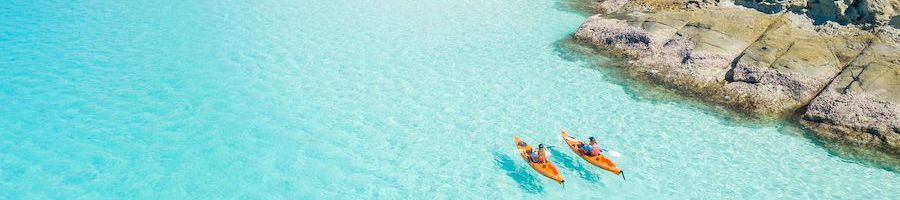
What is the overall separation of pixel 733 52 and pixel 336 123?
14.2 metres

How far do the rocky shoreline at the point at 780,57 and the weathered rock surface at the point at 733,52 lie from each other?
0.11 feet

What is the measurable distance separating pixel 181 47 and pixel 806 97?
21635 millimetres

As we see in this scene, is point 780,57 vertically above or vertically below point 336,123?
above

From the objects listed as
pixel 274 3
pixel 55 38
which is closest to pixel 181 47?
pixel 55 38

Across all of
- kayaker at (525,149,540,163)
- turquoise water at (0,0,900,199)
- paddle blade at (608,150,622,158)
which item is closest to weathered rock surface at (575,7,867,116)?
turquoise water at (0,0,900,199)

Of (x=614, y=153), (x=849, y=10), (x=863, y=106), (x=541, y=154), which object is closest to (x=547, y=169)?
(x=541, y=154)

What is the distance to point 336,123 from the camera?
17.4 m

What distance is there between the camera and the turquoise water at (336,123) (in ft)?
Result: 47.4

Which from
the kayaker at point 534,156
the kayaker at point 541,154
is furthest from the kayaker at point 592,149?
the kayaker at point 534,156

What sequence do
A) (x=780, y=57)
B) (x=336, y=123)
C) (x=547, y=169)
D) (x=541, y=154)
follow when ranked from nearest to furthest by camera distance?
(x=547, y=169) < (x=541, y=154) < (x=336, y=123) < (x=780, y=57)

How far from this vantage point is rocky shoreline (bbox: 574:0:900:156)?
1773 cm

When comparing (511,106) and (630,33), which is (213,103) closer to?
(511,106)

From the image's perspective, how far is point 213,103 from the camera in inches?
723

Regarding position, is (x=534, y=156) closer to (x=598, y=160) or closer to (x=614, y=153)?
(x=598, y=160)
